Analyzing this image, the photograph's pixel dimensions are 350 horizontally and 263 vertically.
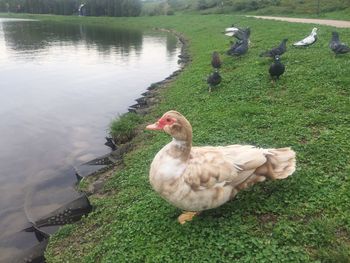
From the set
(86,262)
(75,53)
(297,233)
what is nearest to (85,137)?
(86,262)

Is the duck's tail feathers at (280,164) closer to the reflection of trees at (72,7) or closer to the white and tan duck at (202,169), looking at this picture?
the white and tan duck at (202,169)

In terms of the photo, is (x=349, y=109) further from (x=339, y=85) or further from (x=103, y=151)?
(x=103, y=151)

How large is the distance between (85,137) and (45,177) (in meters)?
3.80

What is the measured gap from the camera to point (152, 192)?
8.73 metres

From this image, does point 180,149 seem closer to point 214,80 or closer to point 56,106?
point 214,80

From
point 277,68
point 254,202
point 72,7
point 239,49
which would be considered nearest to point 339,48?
point 277,68

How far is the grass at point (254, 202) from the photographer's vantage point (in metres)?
6.37

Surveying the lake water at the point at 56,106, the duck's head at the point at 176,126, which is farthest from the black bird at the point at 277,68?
the duck's head at the point at 176,126

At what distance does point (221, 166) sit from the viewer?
6.71 m

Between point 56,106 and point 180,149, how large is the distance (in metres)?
15.1

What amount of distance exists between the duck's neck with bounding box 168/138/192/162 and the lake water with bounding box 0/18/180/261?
4.99 metres

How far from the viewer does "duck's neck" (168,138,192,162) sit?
6.75m

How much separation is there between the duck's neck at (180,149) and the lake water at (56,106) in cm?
499

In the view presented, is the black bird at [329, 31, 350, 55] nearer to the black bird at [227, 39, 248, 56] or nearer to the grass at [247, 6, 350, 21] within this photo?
the black bird at [227, 39, 248, 56]
